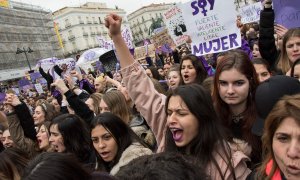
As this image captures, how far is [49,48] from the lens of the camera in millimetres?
59000

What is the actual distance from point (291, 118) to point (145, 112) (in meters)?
1.14

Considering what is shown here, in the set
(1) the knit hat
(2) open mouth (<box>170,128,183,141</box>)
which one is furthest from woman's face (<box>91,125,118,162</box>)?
(1) the knit hat

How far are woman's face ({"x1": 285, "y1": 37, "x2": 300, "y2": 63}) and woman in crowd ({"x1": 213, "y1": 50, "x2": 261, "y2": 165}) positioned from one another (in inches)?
37.9

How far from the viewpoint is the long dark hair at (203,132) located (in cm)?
225

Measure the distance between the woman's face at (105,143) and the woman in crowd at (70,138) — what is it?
67 centimetres

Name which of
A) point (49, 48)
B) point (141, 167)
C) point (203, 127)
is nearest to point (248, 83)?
point (203, 127)

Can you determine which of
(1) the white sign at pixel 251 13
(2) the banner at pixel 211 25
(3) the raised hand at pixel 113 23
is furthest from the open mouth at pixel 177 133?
(1) the white sign at pixel 251 13

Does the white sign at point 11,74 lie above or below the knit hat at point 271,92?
below

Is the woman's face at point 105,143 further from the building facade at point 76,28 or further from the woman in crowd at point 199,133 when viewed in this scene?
the building facade at point 76,28

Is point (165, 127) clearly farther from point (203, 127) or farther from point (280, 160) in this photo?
point (280, 160)

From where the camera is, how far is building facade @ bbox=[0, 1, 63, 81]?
159 ft

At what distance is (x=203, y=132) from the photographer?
91.6 inches

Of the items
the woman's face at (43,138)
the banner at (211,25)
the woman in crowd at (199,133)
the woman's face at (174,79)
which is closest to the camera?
the woman in crowd at (199,133)

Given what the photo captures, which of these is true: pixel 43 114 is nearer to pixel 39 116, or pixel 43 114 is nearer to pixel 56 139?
pixel 39 116
